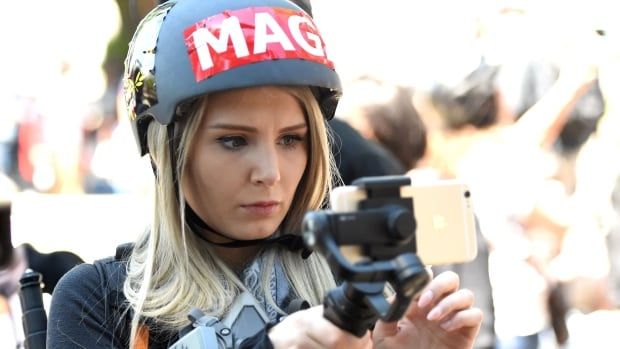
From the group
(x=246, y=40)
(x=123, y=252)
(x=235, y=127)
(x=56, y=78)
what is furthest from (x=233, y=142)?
(x=56, y=78)

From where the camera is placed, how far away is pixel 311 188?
2.37m

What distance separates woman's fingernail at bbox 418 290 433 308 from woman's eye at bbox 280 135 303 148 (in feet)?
1.71

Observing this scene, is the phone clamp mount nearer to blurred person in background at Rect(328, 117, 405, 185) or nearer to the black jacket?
the black jacket

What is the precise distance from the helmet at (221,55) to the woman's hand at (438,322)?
578 mm

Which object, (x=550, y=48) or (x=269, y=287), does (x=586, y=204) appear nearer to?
(x=550, y=48)

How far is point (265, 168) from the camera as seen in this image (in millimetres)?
2150

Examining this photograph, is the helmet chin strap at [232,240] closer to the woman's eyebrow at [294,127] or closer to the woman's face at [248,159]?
the woman's face at [248,159]

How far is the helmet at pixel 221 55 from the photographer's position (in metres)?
2.23

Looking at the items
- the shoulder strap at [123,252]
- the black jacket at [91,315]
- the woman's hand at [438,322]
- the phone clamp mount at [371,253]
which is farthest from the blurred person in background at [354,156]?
the phone clamp mount at [371,253]

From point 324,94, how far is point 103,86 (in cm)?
377

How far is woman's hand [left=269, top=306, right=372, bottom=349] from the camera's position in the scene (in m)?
1.64

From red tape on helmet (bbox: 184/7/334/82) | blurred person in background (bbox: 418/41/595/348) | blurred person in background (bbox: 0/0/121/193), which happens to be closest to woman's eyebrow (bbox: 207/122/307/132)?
red tape on helmet (bbox: 184/7/334/82)

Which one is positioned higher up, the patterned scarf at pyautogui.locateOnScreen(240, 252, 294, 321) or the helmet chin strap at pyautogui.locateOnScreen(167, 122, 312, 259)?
the helmet chin strap at pyautogui.locateOnScreen(167, 122, 312, 259)

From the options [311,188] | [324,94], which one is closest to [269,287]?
[311,188]
